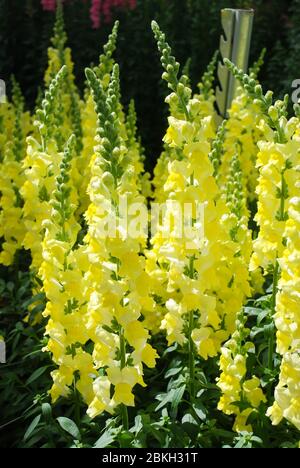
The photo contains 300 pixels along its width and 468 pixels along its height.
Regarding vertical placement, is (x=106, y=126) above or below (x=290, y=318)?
above

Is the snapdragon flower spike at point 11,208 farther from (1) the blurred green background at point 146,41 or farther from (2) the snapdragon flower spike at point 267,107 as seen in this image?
(1) the blurred green background at point 146,41

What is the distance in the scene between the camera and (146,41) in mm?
8766

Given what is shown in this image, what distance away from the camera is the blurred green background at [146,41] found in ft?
28.5

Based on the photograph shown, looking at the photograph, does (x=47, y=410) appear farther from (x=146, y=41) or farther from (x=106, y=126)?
(x=146, y=41)

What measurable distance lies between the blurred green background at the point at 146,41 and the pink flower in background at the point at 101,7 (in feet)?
0.34

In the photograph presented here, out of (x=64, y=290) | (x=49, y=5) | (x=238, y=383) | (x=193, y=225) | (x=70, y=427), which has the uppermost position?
(x=49, y=5)

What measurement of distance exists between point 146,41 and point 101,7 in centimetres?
85

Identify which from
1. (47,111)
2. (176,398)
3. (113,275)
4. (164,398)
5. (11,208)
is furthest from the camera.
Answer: (11,208)

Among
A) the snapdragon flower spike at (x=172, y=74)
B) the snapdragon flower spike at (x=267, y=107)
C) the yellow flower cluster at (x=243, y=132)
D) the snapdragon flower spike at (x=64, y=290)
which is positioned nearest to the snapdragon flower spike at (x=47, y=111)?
Result: the snapdragon flower spike at (x=64, y=290)

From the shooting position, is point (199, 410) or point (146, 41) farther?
point (146, 41)

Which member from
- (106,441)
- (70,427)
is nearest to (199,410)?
(106,441)

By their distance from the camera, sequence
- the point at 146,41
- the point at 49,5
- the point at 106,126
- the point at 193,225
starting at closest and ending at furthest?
the point at 106,126, the point at 193,225, the point at 146,41, the point at 49,5

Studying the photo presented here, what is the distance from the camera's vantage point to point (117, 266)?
305cm

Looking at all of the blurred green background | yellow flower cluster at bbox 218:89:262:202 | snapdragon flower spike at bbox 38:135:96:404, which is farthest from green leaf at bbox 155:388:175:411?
the blurred green background
